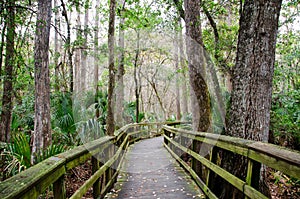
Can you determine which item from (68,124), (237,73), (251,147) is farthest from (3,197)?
(68,124)

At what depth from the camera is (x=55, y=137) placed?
7672mm

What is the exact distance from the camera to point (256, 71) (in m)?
3.83

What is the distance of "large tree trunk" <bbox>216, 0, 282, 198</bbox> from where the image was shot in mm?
Result: 3795

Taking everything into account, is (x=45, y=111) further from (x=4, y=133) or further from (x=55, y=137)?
(x=4, y=133)

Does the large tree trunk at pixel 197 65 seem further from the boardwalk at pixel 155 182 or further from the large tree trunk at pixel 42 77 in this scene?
the large tree trunk at pixel 42 77

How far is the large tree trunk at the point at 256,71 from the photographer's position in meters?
3.79

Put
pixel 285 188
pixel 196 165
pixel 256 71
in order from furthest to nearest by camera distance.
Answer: pixel 285 188 → pixel 196 165 → pixel 256 71

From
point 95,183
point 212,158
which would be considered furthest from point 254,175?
point 95,183

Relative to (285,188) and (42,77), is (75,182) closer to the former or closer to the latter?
(42,77)

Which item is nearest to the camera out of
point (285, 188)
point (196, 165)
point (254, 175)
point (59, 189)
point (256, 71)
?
point (59, 189)

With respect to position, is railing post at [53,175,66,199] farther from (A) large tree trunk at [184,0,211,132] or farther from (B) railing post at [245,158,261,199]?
(A) large tree trunk at [184,0,211,132]

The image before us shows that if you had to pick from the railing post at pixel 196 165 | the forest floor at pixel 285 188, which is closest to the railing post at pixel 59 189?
the railing post at pixel 196 165

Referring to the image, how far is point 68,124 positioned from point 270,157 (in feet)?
20.6

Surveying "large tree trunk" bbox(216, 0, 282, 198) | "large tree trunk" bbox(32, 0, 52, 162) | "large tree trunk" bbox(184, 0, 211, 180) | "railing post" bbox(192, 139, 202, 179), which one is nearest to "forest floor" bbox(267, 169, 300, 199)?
"railing post" bbox(192, 139, 202, 179)
